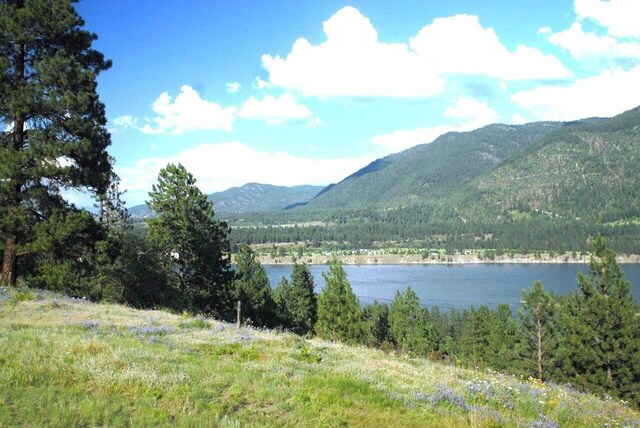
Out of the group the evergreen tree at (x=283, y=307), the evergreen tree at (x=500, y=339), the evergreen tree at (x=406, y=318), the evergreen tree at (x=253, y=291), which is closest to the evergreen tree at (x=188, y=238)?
the evergreen tree at (x=253, y=291)

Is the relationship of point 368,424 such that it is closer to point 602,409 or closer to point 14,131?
point 602,409

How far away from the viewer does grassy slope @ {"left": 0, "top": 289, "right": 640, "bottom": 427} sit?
279 inches

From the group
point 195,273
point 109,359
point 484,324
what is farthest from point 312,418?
point 484,324

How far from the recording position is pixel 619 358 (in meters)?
33.8

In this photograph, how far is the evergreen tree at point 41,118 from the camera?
1880cm

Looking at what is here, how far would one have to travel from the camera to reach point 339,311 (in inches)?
1746

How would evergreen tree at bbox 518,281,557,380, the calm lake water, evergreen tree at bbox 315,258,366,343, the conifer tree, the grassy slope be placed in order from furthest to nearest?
1. the calm lake water
2. the conifer tree
3. evergreen tree at bbox 315,258,366,343
4. evergreen tree at bbox 518,281,557,380
5. the grassy slope

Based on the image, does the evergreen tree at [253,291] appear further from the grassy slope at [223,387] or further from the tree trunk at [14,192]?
the grassy slope at [223,387]

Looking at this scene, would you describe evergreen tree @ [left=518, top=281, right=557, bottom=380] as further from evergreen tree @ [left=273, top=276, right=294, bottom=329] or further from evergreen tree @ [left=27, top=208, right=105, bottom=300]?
evergreen tree @ [left=27, top=208, right=105, bottom=300]

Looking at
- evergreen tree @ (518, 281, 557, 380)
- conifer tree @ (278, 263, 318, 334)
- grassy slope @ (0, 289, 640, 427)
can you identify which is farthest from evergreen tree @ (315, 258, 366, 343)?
grassy slope @ (0, 289, 640, 427)

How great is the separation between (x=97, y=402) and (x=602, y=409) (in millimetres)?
12223

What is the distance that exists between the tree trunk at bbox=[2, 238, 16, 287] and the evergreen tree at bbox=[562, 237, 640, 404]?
36645 mm

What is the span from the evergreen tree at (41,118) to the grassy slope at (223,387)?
712cm

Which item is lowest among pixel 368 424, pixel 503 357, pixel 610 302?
pixel 503 357
